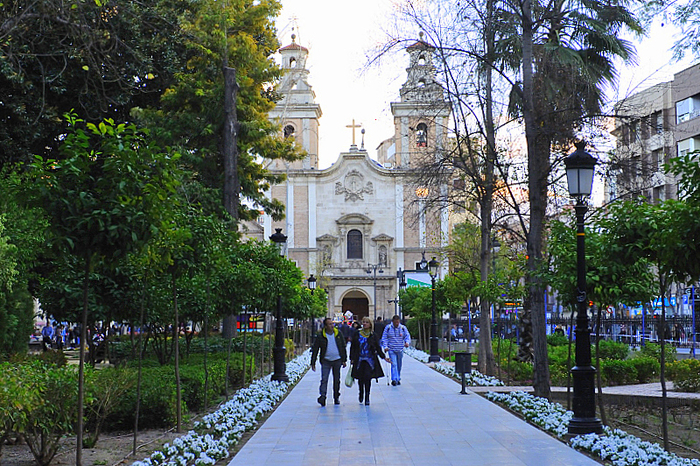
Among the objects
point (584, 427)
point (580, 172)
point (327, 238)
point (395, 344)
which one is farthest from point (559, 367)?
point (327, 238)

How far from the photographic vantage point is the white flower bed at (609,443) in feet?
29.2

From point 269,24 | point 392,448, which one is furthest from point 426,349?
point 392,448

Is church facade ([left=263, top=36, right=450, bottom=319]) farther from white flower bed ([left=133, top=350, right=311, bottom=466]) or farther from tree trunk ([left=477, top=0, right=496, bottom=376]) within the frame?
white flower bed ([left=133, top=350, right=311, bottom=466])

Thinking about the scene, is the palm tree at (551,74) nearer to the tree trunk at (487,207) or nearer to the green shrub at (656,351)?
the tree trunk at (487,207)

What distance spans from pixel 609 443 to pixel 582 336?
5.79 ft

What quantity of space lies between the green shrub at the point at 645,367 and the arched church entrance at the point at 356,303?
1971 inches

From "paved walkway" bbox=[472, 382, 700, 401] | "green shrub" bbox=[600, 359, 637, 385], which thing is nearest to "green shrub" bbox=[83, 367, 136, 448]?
"paved walkway" bbox=[472, 382, 700, 401]

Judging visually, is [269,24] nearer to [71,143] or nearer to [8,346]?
[8,346]

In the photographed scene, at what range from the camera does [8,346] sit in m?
16.9

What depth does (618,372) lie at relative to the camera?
2031 centimetres

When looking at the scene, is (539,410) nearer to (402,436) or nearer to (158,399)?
(402,436)

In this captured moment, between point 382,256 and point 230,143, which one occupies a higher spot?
point 230,143

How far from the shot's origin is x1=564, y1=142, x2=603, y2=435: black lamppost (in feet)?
36.3

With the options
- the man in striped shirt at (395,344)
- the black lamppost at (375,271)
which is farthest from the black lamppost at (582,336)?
the black lamppost at (375,271)
